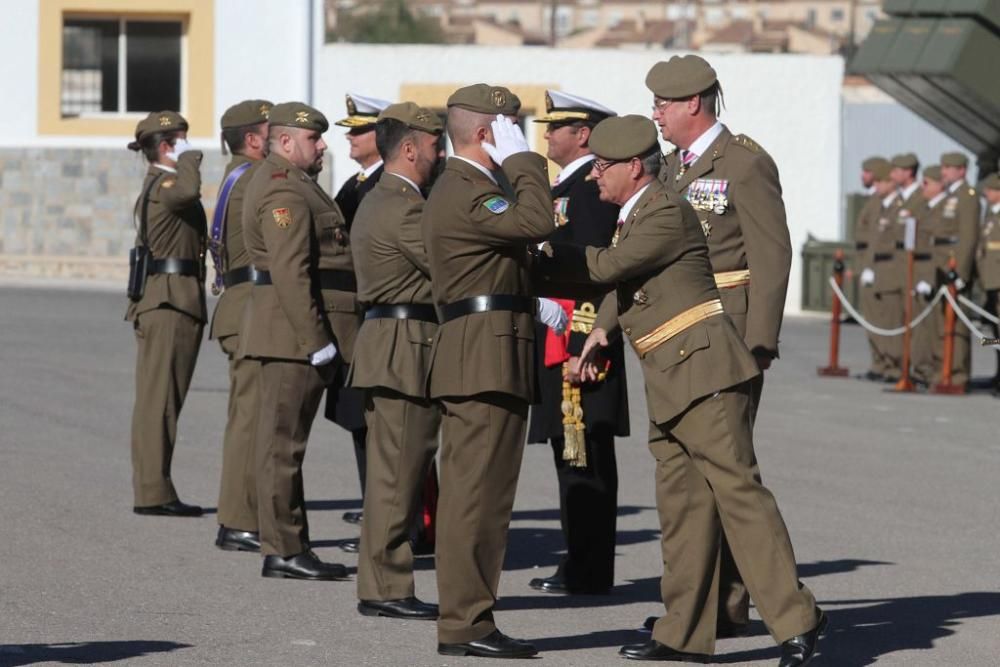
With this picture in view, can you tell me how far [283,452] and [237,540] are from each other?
2.61ft

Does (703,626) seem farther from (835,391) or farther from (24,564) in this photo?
(835,391)

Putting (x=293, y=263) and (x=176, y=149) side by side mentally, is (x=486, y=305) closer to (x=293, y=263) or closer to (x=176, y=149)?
(x=293, y=263)

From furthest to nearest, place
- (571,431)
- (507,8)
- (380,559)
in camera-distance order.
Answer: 1. (507,8)
2. (571,431)
3. (380,559)

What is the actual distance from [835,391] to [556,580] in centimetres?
969

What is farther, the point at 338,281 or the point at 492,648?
the point at 338,281

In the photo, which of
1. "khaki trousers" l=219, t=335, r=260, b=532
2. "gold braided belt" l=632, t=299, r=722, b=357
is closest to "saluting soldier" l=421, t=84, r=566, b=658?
"gold braided belt" l=632, t=299, r=722, b=357

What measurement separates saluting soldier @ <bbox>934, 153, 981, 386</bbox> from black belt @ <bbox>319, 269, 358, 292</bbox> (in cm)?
1052

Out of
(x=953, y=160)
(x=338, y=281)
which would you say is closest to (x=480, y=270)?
(x=338, y=281)

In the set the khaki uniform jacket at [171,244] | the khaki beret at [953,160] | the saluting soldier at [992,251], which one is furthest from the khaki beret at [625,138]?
the khaki beret at [953,160]

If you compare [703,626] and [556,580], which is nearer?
[703,626]

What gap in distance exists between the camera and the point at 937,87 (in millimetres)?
19969

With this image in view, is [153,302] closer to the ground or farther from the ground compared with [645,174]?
closer to the ground

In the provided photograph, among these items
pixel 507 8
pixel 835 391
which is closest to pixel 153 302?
pixel 835 391

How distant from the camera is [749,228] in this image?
26.0 feet
